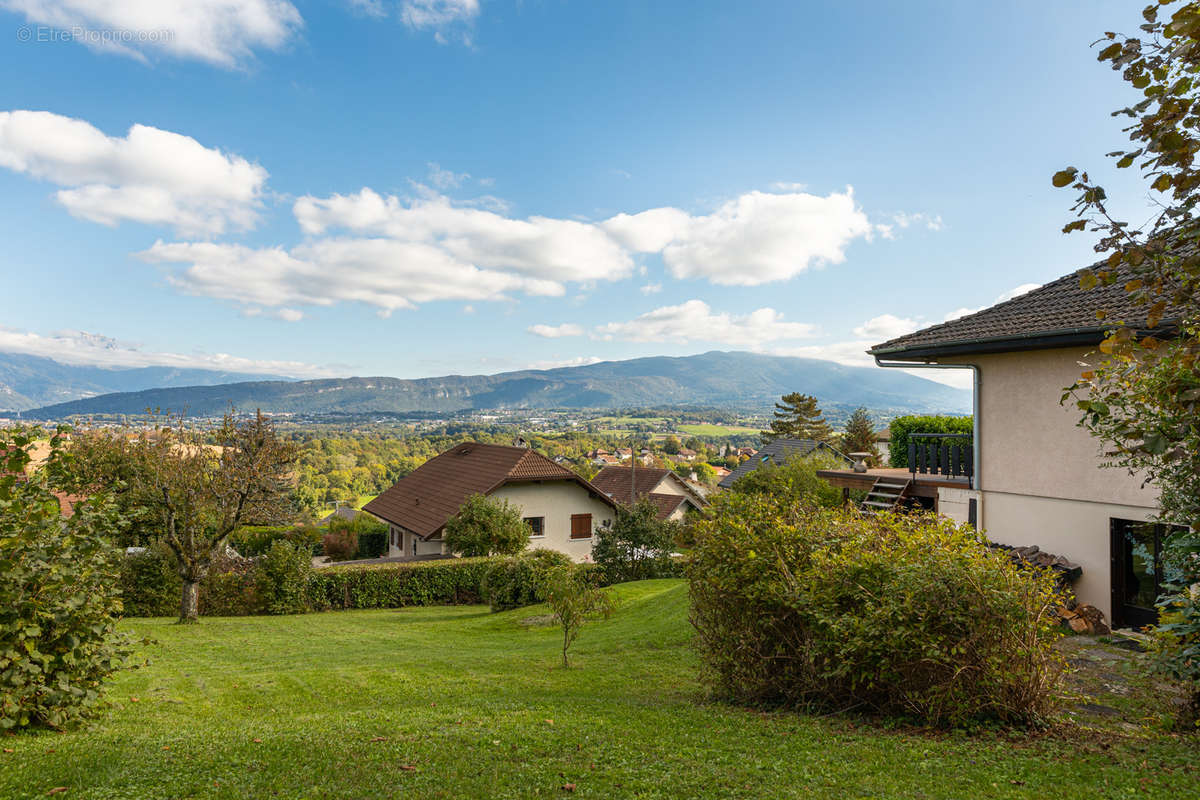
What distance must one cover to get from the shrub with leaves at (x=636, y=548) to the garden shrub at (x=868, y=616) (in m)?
17.1

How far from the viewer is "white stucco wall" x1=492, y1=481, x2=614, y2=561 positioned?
100 feet

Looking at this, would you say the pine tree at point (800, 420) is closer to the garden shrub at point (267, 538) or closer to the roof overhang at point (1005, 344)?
the garden shrub at point (267, 538)

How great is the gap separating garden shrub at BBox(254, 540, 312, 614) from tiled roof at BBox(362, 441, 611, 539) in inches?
331

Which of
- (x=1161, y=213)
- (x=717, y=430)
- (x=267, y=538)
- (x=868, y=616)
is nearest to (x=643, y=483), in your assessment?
(x=267, y=538)

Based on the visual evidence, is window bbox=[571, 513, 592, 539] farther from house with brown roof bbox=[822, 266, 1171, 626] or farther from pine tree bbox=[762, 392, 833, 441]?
pine tree bbox=[762, 392, 833, 441]

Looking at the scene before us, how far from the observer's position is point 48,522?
5.55 meters

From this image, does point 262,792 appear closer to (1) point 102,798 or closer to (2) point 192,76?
(1) point 102,798

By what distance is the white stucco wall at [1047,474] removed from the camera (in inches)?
371

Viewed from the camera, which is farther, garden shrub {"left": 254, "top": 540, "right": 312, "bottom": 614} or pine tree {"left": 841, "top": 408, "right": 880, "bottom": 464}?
pine tree {"left": 841, "top": 408, "right": 880, "bottom": 464}

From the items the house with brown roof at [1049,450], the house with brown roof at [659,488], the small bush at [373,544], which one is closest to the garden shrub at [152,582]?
the small bush at [373,544]

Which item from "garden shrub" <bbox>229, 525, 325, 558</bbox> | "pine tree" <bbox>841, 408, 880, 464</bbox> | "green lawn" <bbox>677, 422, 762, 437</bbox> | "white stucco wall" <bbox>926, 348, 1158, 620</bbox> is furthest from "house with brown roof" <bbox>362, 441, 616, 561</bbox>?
"green lawn" <bbox>677, 422, 762, 437</bbox>

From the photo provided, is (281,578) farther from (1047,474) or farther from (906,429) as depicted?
(1047,474)

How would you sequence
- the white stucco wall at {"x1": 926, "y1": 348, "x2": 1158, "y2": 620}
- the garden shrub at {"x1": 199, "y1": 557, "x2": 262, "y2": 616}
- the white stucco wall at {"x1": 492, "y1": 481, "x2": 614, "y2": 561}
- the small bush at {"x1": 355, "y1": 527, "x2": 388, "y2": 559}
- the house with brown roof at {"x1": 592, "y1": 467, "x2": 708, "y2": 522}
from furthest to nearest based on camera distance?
the house with brown roof at {"x1": 592, "y1": 467, "x2": 708, "y2": 522} → the small bush at {"x1": 355, "y1": 527, "x2": 388, "y2": 559} → the white stucco wall at {"x1": 492, "y1": 481, "x2": 614, "y2": 561} → the garden shrub at {"x1": 199, "y1": 557, "x2": 262, "y2": 616} → the white stucco wall at {"x1": 926, "y1": 348, "x2": 1158, "y2": 620}

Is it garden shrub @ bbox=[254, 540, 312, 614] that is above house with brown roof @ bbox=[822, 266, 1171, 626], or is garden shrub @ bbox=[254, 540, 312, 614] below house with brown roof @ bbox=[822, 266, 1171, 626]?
below
